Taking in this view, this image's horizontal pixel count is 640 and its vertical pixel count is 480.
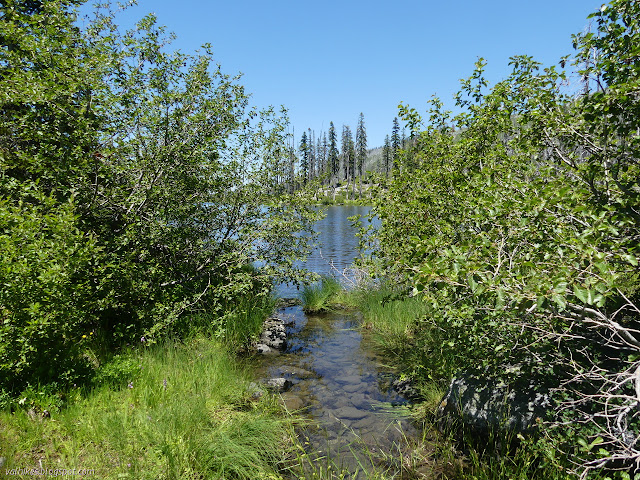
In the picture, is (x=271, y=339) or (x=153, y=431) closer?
(x=153, y=431)

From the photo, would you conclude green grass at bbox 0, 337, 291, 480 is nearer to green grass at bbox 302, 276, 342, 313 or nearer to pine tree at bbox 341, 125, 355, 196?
green grass at bbox 302, 276, 342, 313

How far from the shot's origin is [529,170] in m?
6.00

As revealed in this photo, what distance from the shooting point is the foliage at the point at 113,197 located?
505 cm

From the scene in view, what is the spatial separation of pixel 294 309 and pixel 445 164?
891 centimetres

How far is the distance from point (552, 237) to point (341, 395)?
532 cm

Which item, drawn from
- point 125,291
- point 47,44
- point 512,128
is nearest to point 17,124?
point 47,44

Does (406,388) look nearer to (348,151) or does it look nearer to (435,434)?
(435,434)

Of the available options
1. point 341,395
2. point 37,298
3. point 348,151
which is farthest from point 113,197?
point 348,151

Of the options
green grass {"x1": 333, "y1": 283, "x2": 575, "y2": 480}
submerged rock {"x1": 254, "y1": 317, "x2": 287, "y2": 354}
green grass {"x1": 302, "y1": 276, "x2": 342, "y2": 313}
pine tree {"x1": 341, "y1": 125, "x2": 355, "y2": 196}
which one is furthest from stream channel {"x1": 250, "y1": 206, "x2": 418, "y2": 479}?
pine tree {"x1": 341, "y1": 125, "x2": 355, "y2": 196}

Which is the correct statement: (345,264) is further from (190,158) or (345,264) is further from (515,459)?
(515,459)

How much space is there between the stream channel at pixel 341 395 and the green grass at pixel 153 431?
77 cm

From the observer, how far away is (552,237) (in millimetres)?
4000

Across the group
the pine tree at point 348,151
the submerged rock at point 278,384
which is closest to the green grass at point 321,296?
the submerged rock at point 278,384

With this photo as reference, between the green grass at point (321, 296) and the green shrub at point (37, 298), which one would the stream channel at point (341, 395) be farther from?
the green shrub at point (37, 298)
